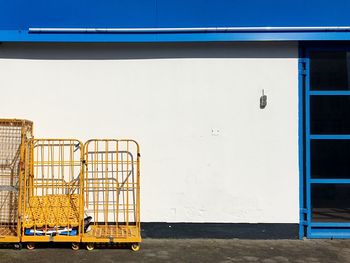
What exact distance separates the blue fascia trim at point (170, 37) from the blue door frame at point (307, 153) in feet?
0.92

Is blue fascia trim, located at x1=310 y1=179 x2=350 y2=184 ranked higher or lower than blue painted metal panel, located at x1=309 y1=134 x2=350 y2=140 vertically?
lower

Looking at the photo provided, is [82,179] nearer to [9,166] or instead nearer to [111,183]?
[111,183]

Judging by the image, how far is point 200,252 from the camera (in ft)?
22.6

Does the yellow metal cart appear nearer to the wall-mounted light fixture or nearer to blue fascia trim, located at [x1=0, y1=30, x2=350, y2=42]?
blue fascia trim, located at [x1=0, y1=30, x2=350, y2=42]

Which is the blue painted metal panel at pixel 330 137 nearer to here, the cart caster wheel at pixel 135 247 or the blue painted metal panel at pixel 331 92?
the blue painted metal panel at pixel 331 92

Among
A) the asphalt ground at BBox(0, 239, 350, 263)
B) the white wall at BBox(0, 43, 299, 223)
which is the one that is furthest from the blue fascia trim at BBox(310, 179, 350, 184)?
the asphalt ground at BBox(0, 239, 350, 263)

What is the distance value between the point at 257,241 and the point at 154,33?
3774 mm

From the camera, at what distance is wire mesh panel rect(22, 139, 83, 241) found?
273 inches

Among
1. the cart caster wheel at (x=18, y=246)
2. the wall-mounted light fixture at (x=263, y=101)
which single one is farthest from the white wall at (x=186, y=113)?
the cart caster wheel at (x=18, y=246)

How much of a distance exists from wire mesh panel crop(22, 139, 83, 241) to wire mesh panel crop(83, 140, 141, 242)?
257 millimetres

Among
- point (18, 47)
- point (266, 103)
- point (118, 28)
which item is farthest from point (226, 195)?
point (18, 47)

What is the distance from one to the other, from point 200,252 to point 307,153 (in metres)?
2.43

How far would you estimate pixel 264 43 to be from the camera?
25.2 feet

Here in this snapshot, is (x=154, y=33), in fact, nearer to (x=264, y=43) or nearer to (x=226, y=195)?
(x=264, y=43)
